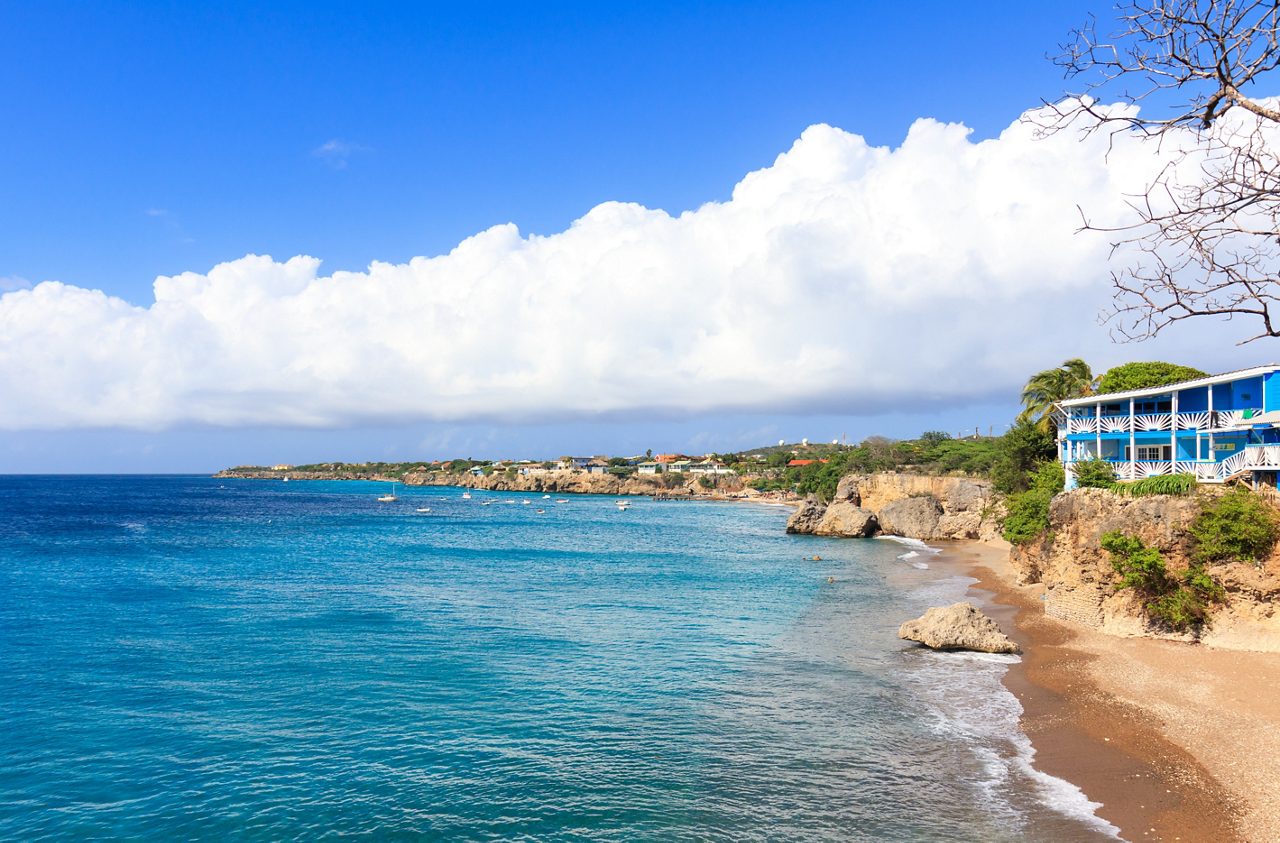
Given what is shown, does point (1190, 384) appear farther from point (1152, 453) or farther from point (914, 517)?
point (914, 517)

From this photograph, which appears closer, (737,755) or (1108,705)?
(737,755)

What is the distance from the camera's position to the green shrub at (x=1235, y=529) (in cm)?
2380

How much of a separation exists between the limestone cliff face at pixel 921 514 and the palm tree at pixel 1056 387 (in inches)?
405

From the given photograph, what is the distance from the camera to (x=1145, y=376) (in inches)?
1892

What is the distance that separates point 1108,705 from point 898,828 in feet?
33.3

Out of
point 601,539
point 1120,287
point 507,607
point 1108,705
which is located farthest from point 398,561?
point 1120,287

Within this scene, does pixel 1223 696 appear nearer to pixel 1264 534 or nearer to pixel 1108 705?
pixel 1108 705

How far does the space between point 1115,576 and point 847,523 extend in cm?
5156

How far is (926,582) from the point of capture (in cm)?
4534

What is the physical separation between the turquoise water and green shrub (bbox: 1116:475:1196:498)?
947 centimetres

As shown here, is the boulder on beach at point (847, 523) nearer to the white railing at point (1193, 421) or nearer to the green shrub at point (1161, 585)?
the white railing at point (1193, 421)

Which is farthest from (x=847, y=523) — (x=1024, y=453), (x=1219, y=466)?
(x=1219, y=466)

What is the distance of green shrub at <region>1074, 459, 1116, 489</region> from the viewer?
34697 mm

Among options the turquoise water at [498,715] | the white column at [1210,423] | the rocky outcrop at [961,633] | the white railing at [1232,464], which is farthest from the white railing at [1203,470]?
the turquoise water at [498,715]
